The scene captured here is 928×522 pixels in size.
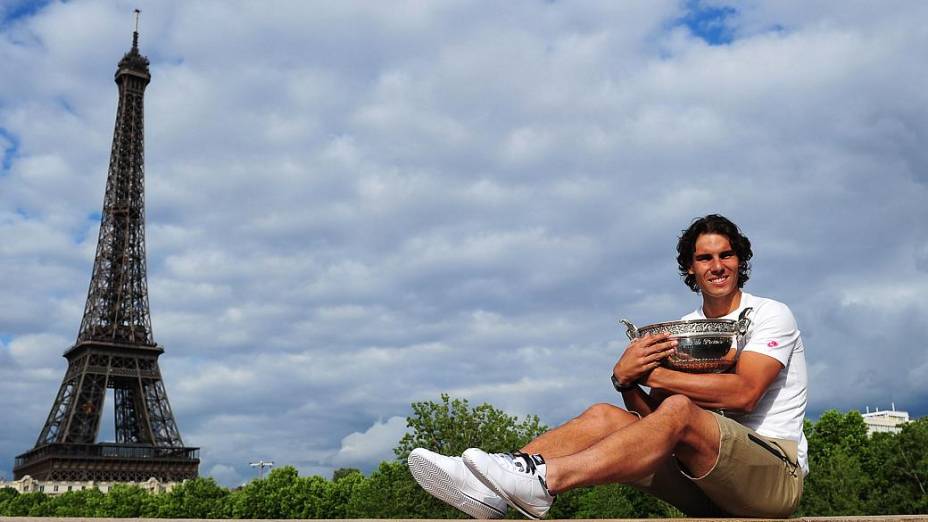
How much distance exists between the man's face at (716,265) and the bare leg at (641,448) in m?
1.05

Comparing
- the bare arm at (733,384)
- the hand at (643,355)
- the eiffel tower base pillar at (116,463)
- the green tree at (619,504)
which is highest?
the eiffel tower base pillar at (116,463)

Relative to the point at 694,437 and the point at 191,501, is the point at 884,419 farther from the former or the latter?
the point at 694,437

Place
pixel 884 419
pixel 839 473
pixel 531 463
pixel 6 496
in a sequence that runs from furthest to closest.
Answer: pixel 884 419 < pixel 6 496 < pixel 839 473 < pixel 531 463

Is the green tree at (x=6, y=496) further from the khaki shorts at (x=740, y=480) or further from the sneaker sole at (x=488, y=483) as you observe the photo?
the sneaker sole at (x=488, y=483)

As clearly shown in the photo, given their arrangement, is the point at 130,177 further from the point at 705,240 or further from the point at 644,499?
the point at 705,240

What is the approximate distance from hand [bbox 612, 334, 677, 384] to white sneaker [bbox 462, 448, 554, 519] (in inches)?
36.1

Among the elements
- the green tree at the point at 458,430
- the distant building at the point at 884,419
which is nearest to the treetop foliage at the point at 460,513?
the green tree at the point at 458,430

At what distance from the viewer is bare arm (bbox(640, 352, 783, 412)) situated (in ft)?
16.2

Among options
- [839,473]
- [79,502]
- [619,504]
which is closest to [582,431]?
[839,473]

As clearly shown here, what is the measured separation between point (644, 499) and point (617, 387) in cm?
4125

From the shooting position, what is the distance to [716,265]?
5473mm

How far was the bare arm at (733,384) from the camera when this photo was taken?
4926 millimetres

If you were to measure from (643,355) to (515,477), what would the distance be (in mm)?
1157

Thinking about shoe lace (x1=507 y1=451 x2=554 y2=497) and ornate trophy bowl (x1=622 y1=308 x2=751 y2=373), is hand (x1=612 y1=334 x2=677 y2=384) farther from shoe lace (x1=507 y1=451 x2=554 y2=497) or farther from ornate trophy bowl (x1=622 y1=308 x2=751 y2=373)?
shoe lace (x1=507 y1=451 x2=554 y2=497)
